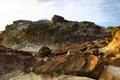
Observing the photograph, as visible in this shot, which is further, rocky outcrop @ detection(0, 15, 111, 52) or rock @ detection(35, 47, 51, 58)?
rocky outcrop @ detection(0, 15, 111, 52)

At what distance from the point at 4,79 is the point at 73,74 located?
476 centimetres

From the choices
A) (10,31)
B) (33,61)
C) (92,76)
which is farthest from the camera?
(10,31)

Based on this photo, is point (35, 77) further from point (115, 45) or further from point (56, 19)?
point (56, 19)

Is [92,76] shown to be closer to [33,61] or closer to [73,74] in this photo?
[73,74]

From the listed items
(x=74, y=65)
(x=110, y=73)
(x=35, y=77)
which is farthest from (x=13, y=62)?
(x=110, y=73)

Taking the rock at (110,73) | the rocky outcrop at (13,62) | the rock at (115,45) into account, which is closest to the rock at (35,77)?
the rocky outcrop at (13,62)

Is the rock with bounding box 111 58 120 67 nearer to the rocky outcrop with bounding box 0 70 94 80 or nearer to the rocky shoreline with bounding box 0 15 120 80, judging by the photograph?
the rocky shoreline with bounding box 0 15 120 80

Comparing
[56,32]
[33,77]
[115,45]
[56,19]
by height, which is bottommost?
[33,77]

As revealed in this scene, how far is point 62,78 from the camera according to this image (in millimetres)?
15500

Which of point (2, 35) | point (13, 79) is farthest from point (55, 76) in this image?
point (2, 35)

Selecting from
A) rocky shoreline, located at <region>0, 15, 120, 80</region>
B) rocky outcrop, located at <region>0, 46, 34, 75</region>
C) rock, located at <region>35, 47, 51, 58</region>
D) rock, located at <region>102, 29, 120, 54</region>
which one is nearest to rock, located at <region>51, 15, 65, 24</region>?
rocky shoreline, located at <region>0, 15, 120, 80</region>

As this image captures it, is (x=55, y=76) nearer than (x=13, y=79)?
Yes

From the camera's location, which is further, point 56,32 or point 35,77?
point 56,32

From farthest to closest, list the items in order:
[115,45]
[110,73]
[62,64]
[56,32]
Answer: [56,32] < [115,45] < [62,64] < [110,73]
